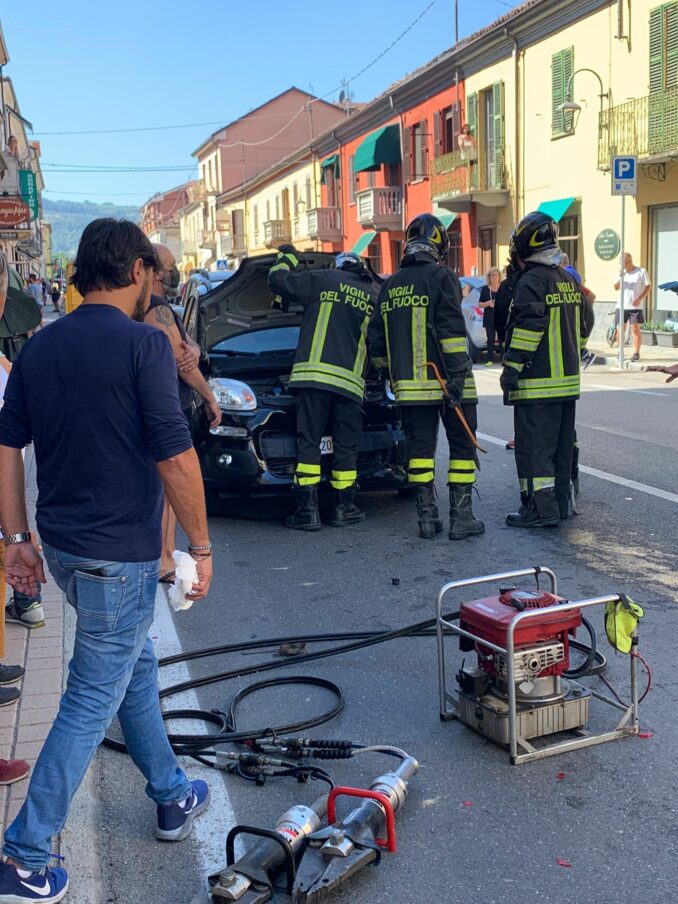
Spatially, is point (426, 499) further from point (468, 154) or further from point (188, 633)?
point (468, 154)

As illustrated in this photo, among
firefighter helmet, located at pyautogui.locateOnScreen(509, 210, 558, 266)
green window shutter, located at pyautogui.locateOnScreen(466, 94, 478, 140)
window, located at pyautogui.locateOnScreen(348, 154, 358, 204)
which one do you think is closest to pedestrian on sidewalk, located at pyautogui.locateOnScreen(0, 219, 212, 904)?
firefighter helmet, located at pyautogui.locateOnScreen(509, 210, 558, 266)

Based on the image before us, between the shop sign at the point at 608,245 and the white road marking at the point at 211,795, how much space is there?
19.0 meters

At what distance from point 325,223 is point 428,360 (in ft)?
130

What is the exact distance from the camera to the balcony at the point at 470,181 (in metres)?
27.5

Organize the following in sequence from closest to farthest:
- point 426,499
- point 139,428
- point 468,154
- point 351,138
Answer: point 139,428
point 426,499
point 468,154
point 351,138

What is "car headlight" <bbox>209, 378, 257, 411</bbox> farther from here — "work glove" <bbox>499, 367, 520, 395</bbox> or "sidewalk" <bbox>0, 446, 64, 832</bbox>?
"sidewalk" <bbox>0, 446, 64, 832</bbox>

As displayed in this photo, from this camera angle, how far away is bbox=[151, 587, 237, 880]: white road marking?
3035 millimetres

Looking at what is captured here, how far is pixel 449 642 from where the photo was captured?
15.6 feet

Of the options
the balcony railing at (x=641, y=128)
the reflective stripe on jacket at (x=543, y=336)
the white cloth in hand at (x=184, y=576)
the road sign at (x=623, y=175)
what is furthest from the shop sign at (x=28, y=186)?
the white cloth in hand at (x=184, y=576)

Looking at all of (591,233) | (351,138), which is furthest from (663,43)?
(351,138)

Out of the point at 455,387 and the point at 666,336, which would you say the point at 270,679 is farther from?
the point at 666,336

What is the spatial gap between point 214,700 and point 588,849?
1749mm

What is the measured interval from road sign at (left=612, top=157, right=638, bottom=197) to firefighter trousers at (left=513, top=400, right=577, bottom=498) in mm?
11394

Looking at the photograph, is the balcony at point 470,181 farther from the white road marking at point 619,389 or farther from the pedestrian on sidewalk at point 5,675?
the pedestrian on sidewalk at point 5,675
